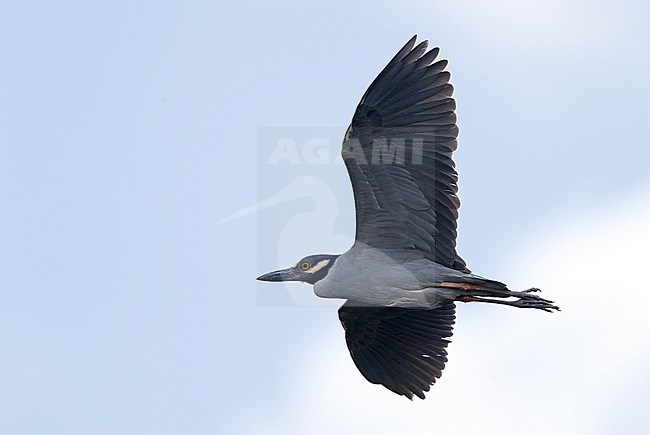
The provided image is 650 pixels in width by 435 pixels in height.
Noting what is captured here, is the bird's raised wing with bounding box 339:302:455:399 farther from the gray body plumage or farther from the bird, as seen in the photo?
the gray body plumage

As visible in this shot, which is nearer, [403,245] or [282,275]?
[403,245]

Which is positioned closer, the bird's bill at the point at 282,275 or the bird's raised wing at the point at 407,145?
the bird's raised wing at the point at 407,145

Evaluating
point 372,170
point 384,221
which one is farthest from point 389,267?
point 372,170

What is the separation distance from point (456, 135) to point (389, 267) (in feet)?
5.82

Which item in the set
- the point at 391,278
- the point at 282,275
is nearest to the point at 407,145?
the point at 391,278

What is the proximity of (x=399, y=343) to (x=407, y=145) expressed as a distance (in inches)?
119

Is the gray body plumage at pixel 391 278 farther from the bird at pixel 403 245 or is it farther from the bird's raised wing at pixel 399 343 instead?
the bird's raised wing at pixel 399 343

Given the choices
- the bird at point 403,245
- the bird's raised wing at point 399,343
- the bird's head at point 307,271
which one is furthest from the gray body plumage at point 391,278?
the bird's raised wing at point 399,343

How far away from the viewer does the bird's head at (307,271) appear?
13.1 metres

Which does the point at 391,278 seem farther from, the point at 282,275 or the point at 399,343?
the point at 282,275

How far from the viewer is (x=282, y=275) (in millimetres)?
13555

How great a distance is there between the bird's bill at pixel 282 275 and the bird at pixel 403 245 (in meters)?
0.01

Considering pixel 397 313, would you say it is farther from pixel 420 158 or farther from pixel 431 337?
pixel 420 158

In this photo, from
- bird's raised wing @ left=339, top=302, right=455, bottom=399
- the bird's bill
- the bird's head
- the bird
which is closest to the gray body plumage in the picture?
the bird
